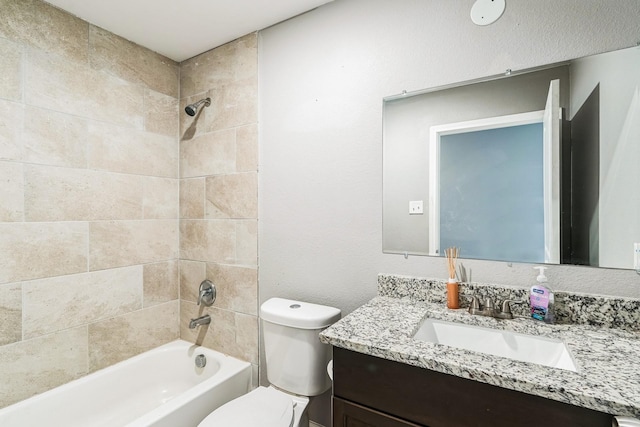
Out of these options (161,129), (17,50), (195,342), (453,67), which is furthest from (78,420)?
(453,67)

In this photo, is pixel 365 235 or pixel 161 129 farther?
pixel 161 129

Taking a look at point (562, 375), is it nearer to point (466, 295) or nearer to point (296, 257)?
point (466, 295)

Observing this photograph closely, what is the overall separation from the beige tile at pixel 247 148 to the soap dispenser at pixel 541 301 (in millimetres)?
1430

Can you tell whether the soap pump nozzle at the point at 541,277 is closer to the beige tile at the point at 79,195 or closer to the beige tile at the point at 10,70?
the beige tile at the point at 79,195

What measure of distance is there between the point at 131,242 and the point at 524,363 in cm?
201

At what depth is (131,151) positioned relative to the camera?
6.20 feet

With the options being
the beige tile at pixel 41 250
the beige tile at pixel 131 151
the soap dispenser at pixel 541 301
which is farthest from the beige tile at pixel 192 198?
the soap dispenser at pixel 541 301

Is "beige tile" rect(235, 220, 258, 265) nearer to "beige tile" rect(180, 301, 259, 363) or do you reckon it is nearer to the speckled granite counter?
"beige tile" rect(180, 301, 259, 363)

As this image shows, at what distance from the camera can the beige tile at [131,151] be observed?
173cm

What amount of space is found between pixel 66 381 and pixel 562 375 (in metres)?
2.14

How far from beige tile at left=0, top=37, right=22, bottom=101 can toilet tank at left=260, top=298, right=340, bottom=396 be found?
155 cm

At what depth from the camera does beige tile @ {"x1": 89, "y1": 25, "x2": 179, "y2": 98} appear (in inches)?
68.4

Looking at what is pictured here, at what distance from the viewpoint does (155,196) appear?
6.61 ft

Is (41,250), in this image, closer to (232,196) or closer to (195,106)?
(232,196)
